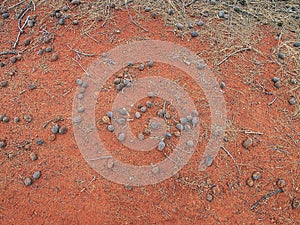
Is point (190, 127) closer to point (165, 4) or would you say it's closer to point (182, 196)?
point (182, 196)

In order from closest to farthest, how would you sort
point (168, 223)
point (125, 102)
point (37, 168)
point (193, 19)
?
point (168, 223) < point (37, 168) < point (125, 102) < point (193, 19)

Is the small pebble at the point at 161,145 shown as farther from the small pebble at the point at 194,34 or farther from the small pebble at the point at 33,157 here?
the small pebble at the point at 194,34

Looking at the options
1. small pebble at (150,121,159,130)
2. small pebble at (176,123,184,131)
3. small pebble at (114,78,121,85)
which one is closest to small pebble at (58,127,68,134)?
small pebble at (114,78,121,85)

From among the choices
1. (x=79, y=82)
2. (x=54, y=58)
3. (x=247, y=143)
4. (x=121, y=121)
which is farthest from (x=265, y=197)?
(x=54, y=58)

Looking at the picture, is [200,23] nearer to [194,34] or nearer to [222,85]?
[194,34]

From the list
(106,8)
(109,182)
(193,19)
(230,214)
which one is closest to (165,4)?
(193,19)

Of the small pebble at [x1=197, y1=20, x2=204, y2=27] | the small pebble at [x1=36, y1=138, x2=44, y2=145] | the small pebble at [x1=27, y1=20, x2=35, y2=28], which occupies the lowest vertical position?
the small pebble at [x1=36, y1=138, x2=44, y2=145]

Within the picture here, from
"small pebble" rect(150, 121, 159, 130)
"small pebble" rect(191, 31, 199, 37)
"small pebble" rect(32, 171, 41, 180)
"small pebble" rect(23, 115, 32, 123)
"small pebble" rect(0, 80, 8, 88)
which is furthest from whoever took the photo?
"small pebble" rect(191, 31, 199, 37)

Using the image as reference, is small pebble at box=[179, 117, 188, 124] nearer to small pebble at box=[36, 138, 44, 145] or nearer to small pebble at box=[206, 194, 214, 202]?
small pebble at box=[206, 194, 214, 202]
